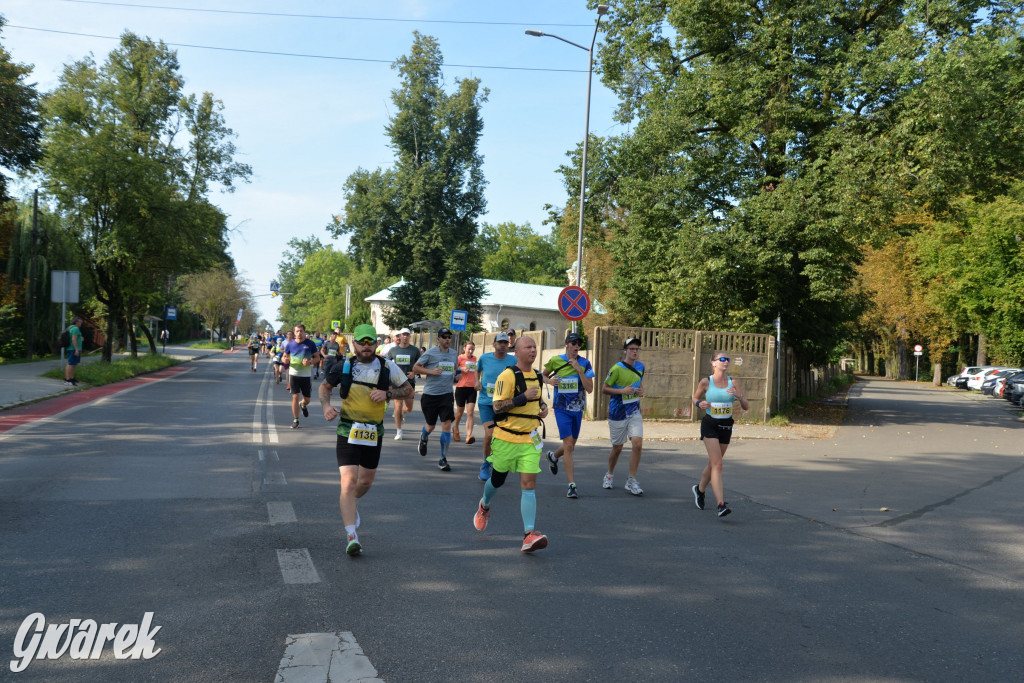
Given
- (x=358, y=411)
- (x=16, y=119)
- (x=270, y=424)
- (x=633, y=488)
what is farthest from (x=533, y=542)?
(x=16, y=119)

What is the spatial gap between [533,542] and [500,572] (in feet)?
1.92

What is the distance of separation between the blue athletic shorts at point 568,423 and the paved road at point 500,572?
80 cm

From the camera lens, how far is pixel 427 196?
51719mm

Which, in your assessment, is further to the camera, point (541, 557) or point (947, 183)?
point (947, 183)

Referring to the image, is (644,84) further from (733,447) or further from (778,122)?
(733,447)

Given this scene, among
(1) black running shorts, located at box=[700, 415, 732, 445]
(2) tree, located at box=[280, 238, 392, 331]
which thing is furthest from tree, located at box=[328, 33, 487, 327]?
(1) black running shorts, located at box=[700, 415, 732, 445]

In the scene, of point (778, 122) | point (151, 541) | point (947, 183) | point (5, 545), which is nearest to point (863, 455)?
point (947, 183)

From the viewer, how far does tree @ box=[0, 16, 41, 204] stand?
24.7 meters

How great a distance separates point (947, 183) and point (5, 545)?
70.5 feet

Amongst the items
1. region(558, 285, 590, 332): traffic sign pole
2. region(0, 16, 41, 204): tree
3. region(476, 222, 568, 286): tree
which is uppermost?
region(476, 222, 568, 286): tree

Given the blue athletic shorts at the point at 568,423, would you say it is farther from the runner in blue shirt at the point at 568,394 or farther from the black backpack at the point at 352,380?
the black backpack at the point at 352,380

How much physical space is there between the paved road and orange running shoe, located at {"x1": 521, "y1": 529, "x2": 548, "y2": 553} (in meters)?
0.09

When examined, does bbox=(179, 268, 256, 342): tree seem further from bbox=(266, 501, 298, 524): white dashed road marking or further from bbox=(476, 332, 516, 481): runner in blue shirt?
bbox=(266, 501, 298, 524): white dashed road marking

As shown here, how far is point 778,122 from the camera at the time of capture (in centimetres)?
2228
